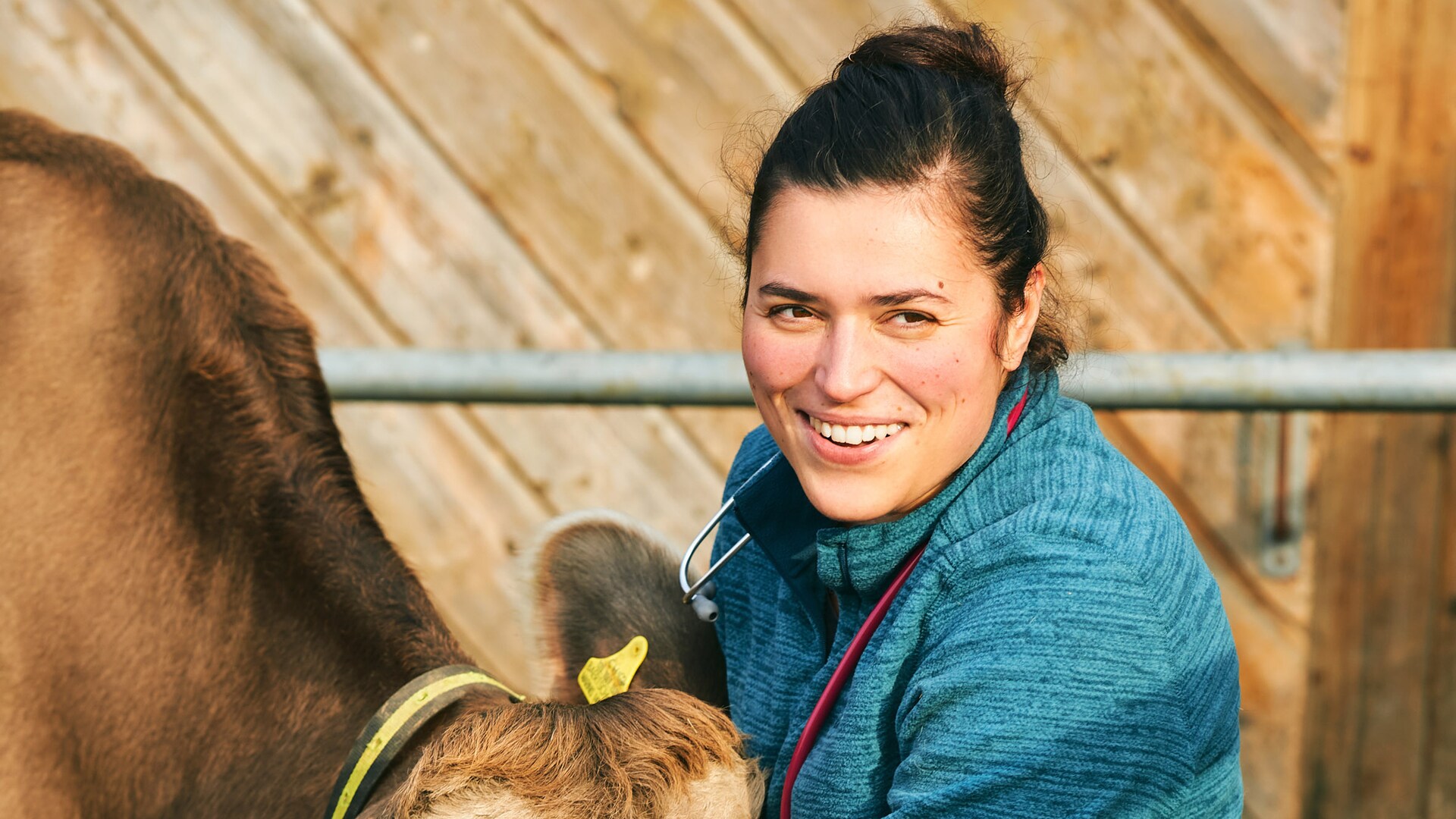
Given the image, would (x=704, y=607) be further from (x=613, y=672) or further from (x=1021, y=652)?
(x=1021, y=652)

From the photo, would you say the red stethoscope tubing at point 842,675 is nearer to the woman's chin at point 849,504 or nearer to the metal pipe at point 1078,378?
the woman's chin at point 849,504

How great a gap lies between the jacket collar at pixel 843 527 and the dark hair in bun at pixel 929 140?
10cm

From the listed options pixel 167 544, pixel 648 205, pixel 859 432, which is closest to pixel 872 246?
pixel 859 432

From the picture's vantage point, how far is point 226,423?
1200 mm

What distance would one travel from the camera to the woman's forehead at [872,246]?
1.07m

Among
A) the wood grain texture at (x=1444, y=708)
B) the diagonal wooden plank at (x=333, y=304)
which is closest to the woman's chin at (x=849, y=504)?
the diagonal wooden plank at (x=333, y=304)

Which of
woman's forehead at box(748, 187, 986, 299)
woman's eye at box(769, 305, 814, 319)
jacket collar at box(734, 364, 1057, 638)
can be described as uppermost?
woman's forehead at box(748, 187, 986, 299)

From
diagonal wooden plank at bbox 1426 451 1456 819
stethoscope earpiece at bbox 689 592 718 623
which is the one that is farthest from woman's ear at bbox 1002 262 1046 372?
diagonal wooden plank at bbox 1426 451 1456 819

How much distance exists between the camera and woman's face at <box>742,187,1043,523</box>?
3.54 ft

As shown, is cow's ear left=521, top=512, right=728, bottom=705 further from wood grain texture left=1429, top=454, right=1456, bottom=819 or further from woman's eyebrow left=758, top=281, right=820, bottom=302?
wood grain texture left=1429, top=454, right=1456, bottom=819

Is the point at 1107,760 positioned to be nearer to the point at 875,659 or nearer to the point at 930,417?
the point at 875,659

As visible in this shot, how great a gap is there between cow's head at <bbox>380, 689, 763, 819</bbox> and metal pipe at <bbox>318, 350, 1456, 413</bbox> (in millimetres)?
689

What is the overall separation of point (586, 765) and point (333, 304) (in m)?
2.07

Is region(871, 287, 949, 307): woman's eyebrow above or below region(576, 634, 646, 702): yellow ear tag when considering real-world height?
above
